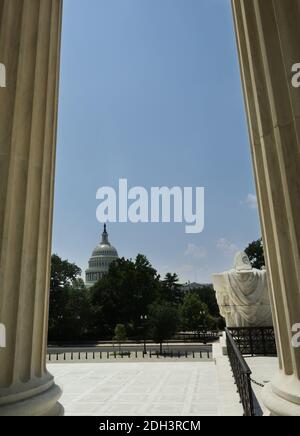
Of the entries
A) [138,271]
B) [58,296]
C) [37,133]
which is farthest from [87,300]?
[37,133]

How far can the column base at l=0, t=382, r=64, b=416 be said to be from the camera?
13.3 ft

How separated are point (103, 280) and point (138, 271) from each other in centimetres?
862

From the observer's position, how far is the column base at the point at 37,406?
13.3 feet

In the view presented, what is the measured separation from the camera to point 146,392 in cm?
1402

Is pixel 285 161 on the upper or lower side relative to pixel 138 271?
lower

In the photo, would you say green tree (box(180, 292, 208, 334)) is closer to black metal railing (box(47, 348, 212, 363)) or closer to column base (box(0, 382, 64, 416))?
black metal railing (box(47, 348, 212, 363))

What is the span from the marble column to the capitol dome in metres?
142

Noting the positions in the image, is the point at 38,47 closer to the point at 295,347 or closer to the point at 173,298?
the point at 295,347

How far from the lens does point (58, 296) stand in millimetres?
75625

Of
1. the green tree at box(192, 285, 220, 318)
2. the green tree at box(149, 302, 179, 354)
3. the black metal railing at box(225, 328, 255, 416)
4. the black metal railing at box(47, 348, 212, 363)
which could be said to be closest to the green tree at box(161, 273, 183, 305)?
the green tree at box(192, 285, 220, 318)

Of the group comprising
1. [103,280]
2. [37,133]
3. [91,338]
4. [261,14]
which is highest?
[103,280]

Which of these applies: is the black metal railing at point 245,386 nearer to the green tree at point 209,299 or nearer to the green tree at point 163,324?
the green tree at point 163,324

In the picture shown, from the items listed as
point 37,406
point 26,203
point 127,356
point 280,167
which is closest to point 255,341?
point 37,406

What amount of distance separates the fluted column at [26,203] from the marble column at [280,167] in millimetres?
3106
